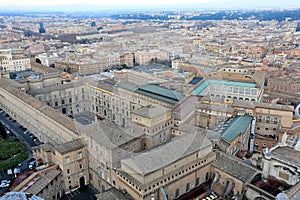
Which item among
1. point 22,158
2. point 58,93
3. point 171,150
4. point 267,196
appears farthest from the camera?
point 58,93

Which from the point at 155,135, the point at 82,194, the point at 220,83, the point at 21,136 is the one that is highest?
the point at 220,83

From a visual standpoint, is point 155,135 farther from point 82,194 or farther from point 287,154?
point 287,154

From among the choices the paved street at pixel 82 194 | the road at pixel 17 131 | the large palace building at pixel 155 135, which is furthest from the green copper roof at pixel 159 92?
the road at pixel 17 131

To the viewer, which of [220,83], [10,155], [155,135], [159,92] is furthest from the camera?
[220,83]

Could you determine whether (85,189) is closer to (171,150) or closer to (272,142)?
(171,150)

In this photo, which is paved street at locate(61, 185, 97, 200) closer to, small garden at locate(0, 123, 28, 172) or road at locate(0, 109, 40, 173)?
small garden at locate(0, 123, 28, 172)

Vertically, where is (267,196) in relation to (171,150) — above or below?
below

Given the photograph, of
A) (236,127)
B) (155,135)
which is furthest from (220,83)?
(155,135)

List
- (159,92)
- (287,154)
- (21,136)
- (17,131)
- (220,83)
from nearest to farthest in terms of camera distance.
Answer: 1. (287,154)
2. (159,92)
3. (21,136)
4. (17,131)
5. (220,83)

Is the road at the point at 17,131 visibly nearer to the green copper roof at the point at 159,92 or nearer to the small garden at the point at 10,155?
→ the small garden at the point at 10,155

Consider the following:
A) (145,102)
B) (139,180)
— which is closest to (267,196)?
(139,180)

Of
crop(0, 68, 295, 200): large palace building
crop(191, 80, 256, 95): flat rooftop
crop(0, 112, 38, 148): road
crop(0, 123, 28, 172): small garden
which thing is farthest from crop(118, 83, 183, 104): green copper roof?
crop(0, 123, 28, 172): small garden
